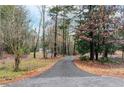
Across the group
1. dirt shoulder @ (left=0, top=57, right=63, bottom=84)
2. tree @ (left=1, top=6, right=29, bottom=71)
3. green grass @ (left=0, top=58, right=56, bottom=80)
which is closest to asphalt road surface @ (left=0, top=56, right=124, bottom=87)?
dirt shoulder @ (left=0, top=57, right=63, bottom=84)

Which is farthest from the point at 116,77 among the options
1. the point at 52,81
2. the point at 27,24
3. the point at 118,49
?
the point at 27,24

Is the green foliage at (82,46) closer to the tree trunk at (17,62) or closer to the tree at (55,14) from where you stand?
the tree at (55,14)

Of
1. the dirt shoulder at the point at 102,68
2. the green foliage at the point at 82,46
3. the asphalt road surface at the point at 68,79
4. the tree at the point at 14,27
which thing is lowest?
the asphalt road surface at the point at 68,79

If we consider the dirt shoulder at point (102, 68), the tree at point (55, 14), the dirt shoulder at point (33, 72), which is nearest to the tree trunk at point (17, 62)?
the dirt shoulder at point (33, 72)

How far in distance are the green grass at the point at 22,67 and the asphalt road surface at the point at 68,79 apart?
22 cm

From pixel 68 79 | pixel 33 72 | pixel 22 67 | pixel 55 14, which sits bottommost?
pixel 68 79

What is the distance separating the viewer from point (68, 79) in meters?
10.5

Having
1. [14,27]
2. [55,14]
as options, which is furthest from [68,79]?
[14,27]

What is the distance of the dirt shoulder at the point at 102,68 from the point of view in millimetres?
10594

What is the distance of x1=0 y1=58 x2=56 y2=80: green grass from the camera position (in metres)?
10.5

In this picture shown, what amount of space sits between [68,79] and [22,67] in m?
1.05

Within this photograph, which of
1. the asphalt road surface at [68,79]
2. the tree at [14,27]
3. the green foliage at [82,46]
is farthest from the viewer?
the green foliage at [82,46]

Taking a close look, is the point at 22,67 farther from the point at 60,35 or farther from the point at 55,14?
the point at 55,14

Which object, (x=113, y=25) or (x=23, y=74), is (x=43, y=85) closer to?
(x=23, y=74)
